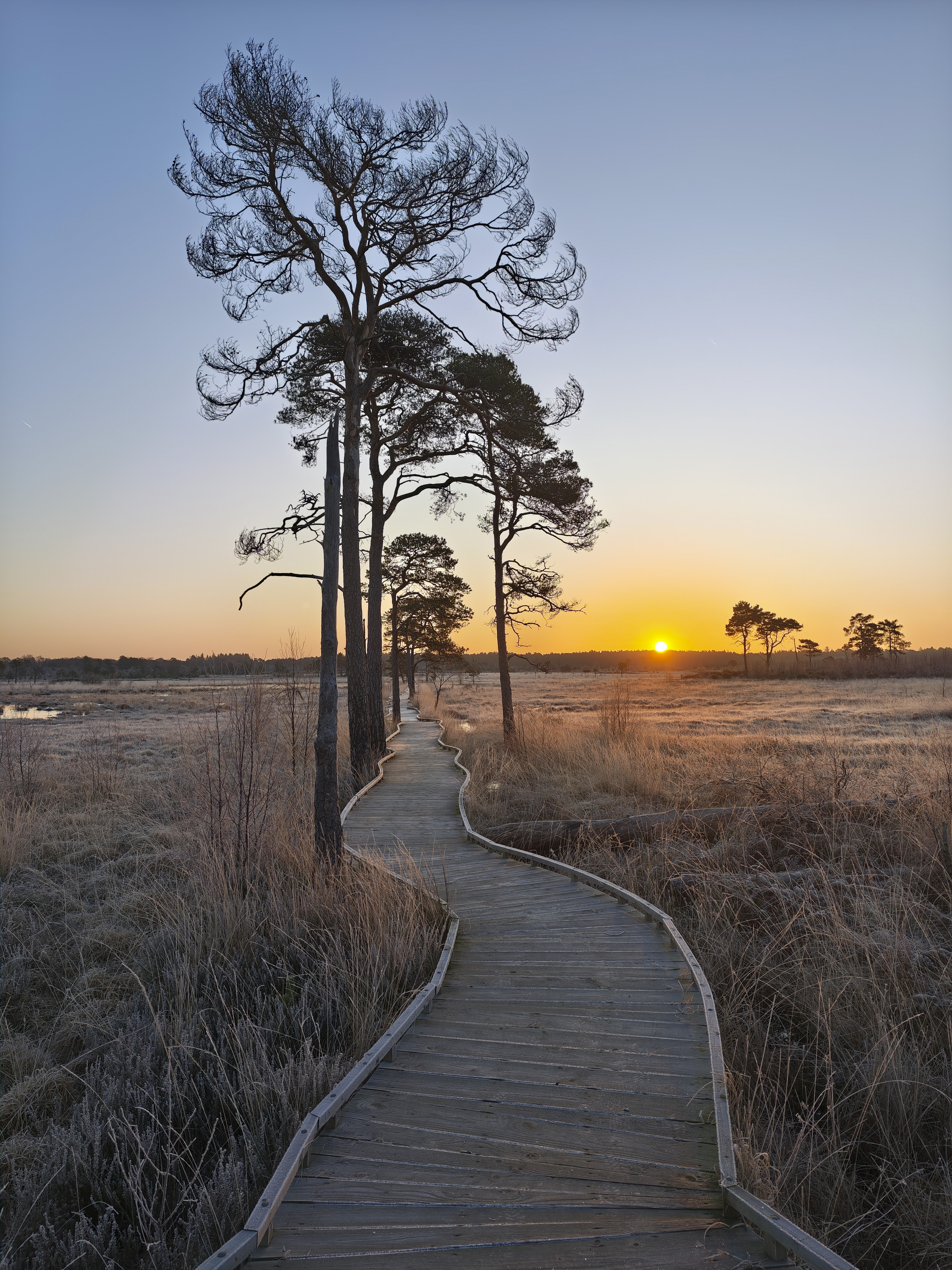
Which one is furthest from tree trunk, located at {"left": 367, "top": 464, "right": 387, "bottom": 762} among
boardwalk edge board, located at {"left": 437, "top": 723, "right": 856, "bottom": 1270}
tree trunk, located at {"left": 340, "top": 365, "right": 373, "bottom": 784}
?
boardwalk edge board, located at {"left": 437, "top": 723, "right": 856, "bottom": 1270}

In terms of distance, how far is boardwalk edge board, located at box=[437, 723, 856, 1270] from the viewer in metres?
2.29

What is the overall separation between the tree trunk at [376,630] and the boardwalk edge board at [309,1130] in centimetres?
912

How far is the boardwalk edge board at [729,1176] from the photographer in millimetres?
2291

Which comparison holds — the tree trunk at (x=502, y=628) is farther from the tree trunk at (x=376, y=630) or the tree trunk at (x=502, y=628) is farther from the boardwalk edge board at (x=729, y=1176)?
the boardwalk edge board at (x=729, y=1176)

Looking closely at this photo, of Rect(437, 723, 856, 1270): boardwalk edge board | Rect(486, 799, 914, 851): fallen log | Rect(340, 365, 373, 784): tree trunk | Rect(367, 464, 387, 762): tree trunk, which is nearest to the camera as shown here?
Rect(437, 723, 856, 1270): boardwalk edge board

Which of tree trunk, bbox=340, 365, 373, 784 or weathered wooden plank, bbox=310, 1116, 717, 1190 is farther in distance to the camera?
tree trunk, bbox=340, 365, 373, 784

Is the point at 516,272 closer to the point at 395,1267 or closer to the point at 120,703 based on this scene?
the point at 395,1267

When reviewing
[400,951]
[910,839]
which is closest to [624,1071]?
[400,951]

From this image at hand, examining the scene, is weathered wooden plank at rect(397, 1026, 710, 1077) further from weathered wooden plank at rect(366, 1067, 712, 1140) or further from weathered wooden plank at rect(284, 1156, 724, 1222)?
weathered wooden plank at rect(284, 1156, 724, 1222)

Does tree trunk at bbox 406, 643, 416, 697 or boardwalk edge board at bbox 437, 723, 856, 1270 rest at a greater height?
tree trunk at bbox 406, 643, 416, 697

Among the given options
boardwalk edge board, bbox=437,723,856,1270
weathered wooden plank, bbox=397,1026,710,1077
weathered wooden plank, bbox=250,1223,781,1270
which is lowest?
weathered wooden plank, bbox=397,1026,710,1077

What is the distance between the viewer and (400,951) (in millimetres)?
5066

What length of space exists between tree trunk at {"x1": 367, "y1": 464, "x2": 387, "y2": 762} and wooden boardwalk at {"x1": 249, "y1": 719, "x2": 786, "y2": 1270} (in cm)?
895

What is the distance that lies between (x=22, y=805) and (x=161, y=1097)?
862cm
